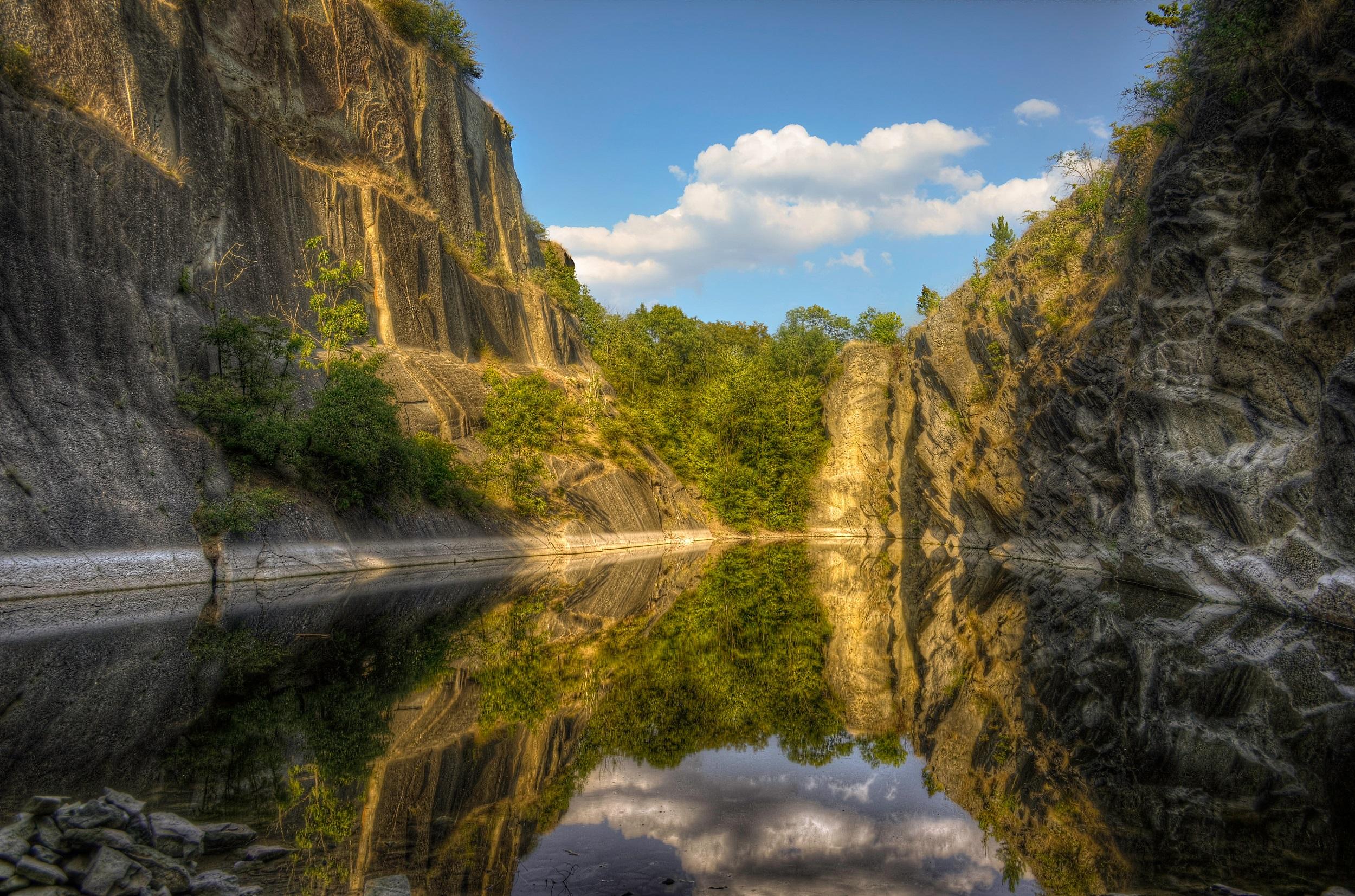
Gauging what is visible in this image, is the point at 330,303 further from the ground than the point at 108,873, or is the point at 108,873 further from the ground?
the point at 330,303

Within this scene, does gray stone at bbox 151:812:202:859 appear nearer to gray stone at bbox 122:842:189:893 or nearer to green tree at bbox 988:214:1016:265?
gray stone at bbox 122:842:189:893

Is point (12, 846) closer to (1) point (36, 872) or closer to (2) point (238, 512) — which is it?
(1) point (36, 872)

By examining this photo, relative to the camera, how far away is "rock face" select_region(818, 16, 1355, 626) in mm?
19172

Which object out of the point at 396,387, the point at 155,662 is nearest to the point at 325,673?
the point at 155,662

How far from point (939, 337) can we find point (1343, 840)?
53311 millimetres

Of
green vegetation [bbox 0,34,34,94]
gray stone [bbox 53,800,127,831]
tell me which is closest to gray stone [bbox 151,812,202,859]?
gray stone [bbox 53,800,127,831]

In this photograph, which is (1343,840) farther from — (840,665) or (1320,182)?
(1320,182)

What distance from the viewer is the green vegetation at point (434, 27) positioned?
4791 cm

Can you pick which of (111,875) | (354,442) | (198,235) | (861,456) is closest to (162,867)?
(111,875)

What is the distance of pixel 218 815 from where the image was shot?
6.35 m

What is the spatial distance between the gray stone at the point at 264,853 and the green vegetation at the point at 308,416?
1982cm

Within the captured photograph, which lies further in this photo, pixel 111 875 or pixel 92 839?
pixel 92 839

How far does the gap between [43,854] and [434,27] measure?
5530cm

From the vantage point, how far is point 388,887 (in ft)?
16.9
